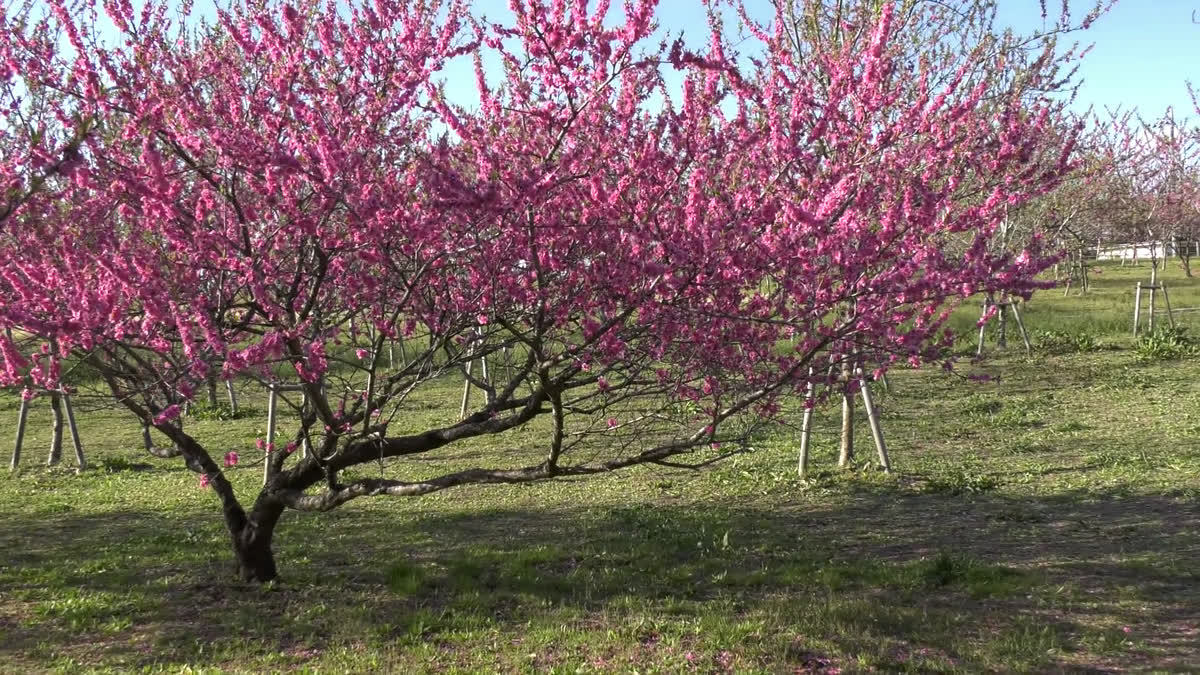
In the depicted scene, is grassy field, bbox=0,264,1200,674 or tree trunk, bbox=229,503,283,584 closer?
grassy field, bbox=0,264,1200,674

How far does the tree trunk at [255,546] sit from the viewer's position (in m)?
6.16

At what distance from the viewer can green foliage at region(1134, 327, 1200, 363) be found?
1662 cm

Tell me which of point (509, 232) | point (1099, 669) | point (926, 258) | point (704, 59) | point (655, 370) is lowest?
point (1099, 669)

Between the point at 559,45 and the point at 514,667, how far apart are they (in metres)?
3.21

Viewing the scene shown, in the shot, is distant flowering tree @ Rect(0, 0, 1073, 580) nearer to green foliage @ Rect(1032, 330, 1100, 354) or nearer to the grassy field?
the grassy field

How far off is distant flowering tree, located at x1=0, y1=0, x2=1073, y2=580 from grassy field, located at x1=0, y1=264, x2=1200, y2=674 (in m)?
0.97

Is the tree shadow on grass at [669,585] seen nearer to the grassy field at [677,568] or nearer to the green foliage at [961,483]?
the grassy field at [677,568]

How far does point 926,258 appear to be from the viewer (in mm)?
4812

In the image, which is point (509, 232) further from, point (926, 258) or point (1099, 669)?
point (1099, 669)

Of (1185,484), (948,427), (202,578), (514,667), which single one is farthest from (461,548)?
(948,427)

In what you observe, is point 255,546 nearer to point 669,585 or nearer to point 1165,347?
point 669,585

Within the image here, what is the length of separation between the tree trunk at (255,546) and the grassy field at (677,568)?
162 mm

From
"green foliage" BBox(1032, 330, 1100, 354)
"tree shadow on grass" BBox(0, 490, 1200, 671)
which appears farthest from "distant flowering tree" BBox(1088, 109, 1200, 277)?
"tree shadow on grass" BBox(0, 490, 1200, 671)

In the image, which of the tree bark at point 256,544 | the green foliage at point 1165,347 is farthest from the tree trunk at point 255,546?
the green foliage at point 1165,347
